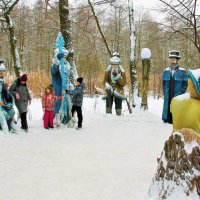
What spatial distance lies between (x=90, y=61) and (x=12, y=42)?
52.7 ft

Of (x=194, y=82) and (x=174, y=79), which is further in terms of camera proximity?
(x=174, y=79)

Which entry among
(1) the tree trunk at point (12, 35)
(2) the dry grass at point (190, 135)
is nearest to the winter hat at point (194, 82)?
(2) the dry grass at point (190, 135)

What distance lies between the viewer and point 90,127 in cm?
978

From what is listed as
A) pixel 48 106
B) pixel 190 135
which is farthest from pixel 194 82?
pixel 48 106

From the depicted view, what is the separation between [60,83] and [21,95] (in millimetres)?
952

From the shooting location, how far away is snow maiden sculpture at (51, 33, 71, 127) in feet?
31.1

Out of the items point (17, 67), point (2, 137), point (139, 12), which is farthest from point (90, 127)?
point (139, 12)

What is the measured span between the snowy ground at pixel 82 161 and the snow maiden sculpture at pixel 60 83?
0.37m

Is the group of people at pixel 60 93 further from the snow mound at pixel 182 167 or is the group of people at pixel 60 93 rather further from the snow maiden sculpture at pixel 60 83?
the snow mound at pixel 182 167

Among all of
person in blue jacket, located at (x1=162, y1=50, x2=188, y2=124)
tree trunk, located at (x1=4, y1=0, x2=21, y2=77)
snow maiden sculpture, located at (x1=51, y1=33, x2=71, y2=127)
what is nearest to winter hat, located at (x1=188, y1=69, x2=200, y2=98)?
snow maiden sculpture, located at (x1=51, y1=33, x2=71, y2=127)

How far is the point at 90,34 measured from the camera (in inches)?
505

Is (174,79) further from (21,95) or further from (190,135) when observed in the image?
(190,135)

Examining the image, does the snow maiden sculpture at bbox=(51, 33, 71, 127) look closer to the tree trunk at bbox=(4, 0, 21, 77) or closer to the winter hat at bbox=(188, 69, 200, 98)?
the tree trunk at bbox=(4, 0, 21, 77)

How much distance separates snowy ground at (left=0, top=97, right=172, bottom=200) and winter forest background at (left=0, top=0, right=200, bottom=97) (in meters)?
2.99
